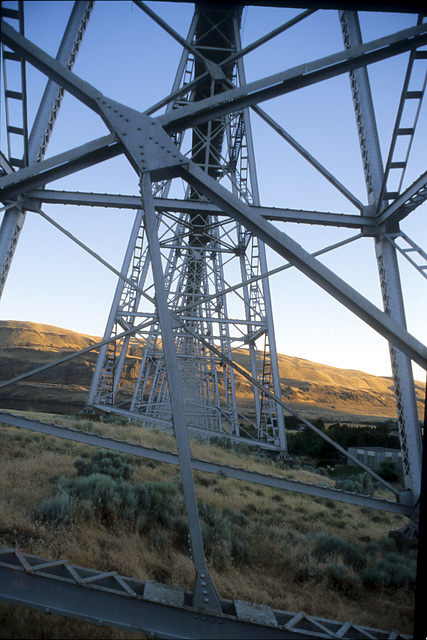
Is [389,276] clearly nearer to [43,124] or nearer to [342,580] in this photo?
[342,580]

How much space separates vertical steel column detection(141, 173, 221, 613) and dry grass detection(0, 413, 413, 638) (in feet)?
2.43

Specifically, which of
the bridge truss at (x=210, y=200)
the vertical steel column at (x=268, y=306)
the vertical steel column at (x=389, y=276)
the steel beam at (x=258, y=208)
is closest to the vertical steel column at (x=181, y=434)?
Answer: the bridge truss at (x=210, y=200)

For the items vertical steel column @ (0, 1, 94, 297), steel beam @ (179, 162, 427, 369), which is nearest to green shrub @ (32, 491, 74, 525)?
vertical steel column @ (0, 1, 94, 297)

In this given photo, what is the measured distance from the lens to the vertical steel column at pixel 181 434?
2471 mm

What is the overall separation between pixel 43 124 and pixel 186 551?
5.09m

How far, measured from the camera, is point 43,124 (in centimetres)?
465

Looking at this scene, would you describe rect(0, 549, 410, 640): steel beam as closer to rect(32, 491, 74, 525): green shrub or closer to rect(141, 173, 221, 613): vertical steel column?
rect(141, 173, 221, 613): vertical steel column

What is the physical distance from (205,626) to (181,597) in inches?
8.4

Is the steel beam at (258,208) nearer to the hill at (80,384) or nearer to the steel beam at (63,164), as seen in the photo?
the steel beam at (63,164)

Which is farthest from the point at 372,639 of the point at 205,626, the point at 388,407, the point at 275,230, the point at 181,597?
the point at 388,407

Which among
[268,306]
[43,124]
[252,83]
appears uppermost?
[43,124]

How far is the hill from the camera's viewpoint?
47.6 meters

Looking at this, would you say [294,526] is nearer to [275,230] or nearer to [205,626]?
[205,626]

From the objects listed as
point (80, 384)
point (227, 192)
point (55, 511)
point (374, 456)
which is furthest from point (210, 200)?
point (80, 384)
